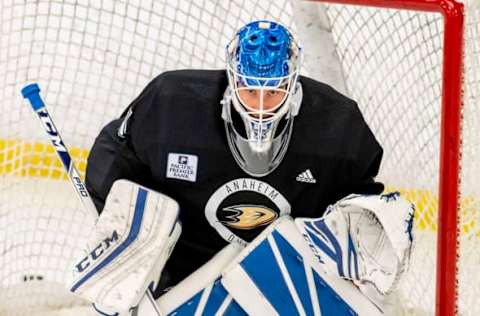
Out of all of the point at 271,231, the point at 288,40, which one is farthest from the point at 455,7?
the point at 271,231

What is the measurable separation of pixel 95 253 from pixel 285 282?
39 cm

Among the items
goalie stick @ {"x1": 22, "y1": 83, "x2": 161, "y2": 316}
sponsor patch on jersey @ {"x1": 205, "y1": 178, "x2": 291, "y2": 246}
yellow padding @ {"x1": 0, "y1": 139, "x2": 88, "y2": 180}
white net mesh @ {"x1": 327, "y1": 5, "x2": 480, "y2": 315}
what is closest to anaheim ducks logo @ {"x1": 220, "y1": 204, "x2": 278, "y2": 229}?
sponsor patch on jersey @ {"x1": 205, "y1": 178, "x2": 291, "y2": 246}

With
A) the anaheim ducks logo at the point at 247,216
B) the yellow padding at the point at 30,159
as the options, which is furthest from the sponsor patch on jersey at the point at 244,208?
the yellow padding at the point at 30,159

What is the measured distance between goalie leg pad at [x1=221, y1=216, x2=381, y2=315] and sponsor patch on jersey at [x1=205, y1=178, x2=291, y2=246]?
3cm

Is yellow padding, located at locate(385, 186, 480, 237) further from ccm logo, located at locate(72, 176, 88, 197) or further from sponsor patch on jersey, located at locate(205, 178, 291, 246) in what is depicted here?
ccm logo, located at locate(72, 176, 88, 197)

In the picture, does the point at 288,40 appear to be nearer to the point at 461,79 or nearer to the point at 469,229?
the point at 461,79

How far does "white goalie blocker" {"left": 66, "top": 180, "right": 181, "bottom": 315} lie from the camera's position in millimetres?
2174

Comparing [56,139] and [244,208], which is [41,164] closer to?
[56,139]

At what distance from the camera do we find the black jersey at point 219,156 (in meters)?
2.13

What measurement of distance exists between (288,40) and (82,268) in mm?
620

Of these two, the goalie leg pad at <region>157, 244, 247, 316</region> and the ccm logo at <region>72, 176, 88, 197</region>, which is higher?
the ccm logo at <region>72, 176, 88, 197</region>

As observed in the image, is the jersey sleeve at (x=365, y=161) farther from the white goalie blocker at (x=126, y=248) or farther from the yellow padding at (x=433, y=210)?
the white goalie blocker at (x=126, y=248)

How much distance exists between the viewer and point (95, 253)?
7.29ft

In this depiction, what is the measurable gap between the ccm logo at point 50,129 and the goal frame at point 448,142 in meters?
0.59
